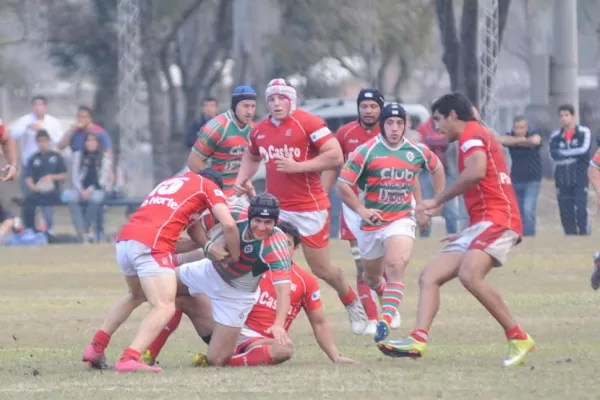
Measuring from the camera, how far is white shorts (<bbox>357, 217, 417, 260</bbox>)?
1220 cm

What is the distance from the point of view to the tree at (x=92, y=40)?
142 ft

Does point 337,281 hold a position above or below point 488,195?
below

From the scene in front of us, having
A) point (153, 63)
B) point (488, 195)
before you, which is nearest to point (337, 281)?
point (488, 195)

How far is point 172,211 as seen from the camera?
407 inches

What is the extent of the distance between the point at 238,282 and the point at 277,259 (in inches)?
14.4

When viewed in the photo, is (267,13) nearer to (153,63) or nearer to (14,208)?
(153,63)

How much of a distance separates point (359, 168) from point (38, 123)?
12.4m

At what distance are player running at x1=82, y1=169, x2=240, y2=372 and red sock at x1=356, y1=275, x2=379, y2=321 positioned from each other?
297cm

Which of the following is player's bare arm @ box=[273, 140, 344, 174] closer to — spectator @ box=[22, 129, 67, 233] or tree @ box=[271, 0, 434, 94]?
spectator @ box=[22, 129, 67, 233]

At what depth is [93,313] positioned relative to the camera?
1460 cm

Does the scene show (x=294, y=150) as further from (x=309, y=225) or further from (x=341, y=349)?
(x=341, y=349)

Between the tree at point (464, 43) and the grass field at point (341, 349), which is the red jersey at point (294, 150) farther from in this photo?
the tree at point (464, 43)

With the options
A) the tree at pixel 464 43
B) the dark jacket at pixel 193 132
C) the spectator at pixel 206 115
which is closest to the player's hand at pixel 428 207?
the spectator at pixel 206 115

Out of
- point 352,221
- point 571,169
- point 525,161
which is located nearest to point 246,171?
point 352,221
